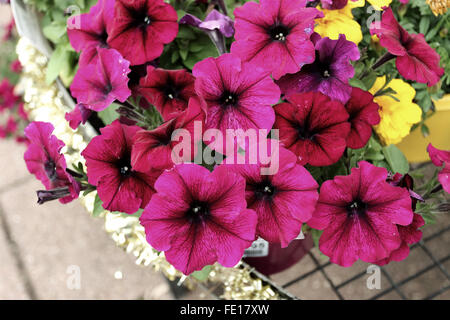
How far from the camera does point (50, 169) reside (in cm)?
64

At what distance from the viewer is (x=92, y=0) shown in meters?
0.94

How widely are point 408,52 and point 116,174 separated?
1.45ft

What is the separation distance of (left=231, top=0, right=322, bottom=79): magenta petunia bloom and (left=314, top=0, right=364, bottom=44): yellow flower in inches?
4.3

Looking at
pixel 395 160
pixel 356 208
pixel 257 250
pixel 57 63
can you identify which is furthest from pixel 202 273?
pixel 57 63

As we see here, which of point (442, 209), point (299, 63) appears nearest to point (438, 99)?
point (442, 209)

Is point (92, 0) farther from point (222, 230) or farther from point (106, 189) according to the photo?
point (222, 230)

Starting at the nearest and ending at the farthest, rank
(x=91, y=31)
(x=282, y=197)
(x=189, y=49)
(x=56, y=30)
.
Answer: (x=282, y=197) < (x=91, y=31) < (x=189, y=49) < (x=56, y=30)

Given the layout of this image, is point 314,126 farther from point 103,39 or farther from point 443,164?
point 103,39

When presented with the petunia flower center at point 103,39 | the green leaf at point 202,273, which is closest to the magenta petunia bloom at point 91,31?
the petunia flower center at point 103,39

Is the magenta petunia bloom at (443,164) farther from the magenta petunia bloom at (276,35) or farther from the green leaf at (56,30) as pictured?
the green leaf at (56,30)

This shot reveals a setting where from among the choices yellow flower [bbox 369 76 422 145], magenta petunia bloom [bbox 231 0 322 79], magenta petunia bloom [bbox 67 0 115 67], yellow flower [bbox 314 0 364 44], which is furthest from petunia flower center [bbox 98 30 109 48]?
yellow flower [bbox 369 76 422 145]

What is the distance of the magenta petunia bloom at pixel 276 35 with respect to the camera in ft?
1.91

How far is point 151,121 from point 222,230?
0.23 m

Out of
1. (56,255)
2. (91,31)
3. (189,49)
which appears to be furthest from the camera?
(56,255)
